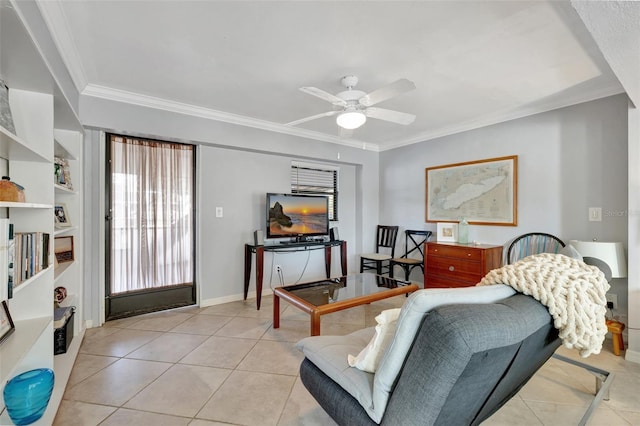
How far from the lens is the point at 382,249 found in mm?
4883

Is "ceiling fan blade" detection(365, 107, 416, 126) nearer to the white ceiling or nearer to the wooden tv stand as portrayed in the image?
the white ceiling

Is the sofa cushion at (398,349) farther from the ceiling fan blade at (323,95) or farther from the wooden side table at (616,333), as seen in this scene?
the wooden side table at (616,333)

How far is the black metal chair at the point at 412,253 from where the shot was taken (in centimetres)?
406

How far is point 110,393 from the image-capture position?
1.84 meters

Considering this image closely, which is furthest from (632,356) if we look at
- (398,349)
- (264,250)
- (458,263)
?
(264,250)

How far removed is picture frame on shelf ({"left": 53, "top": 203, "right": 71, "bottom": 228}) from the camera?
2369 millimetres

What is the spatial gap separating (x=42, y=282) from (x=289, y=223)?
2483 millimetres

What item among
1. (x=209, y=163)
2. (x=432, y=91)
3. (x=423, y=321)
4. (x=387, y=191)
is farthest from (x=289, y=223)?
(x=423, y=321)

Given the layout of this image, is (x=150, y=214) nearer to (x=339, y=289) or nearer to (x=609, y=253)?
(x=339, y=289)

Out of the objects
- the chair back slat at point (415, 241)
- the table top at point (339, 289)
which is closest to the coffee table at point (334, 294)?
the table top at point (339, 289)

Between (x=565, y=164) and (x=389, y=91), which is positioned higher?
(x=389, y=91)

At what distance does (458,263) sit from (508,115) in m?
1.76

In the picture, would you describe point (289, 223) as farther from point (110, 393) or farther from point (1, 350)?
point (1, 350)

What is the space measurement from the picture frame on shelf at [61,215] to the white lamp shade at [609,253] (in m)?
4.19
